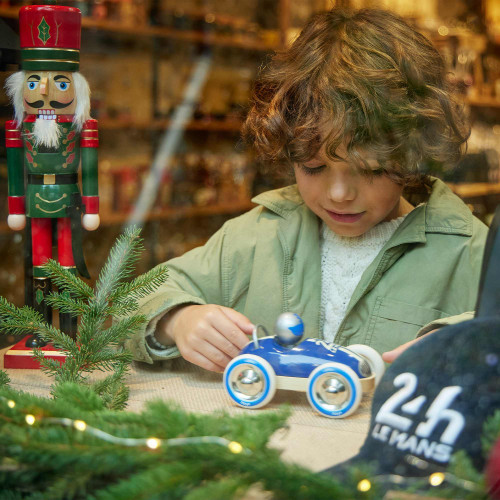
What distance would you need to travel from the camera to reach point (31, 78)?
64 centimetres

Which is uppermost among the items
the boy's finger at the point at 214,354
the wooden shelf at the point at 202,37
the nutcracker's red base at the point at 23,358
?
the wooden shelf at the point at 202,37

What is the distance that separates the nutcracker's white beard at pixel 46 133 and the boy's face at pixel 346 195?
26cm

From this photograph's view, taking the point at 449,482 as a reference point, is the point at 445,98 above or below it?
above

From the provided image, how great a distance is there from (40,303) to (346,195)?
327mm

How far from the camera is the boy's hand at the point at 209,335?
61cm

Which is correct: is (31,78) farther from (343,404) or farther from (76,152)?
(343,404)

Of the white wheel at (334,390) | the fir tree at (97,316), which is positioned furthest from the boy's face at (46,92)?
the white wheel at (334,390)

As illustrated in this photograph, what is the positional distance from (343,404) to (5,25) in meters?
0.51

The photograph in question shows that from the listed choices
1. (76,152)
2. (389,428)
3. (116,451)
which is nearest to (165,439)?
(116,451)

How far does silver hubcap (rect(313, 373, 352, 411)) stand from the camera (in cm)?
51

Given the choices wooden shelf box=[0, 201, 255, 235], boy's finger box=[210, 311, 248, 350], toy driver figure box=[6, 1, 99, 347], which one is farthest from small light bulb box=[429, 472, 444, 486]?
wooden shelf box=[0, 201, 255, 235]

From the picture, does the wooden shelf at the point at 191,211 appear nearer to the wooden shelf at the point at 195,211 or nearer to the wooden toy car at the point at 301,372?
the wooden shelf at the point at 195,211

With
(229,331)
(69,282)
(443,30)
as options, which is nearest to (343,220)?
(229,331)

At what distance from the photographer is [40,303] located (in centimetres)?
66
